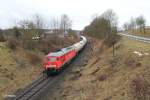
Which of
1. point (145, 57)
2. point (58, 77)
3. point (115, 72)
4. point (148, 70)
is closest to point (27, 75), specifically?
point (58, 77)

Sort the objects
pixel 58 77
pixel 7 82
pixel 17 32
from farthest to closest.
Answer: pixel 17 32, pixel 58 77, pixel 7 82

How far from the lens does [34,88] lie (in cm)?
3309

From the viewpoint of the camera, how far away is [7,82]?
35.7 metres

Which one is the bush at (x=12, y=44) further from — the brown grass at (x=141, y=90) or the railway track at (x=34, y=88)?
the brown grass at (x=141, y=90)

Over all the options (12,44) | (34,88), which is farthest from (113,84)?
(12,44)

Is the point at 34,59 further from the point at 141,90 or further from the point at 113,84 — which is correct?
the point at 141,90

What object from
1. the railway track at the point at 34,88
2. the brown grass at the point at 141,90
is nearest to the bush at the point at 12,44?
the railway track at the point at 34,88

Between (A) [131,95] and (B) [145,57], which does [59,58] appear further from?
(A) [131,95]

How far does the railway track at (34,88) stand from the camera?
29.0 m

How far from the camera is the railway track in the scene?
28978 millimetres

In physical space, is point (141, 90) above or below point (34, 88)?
above

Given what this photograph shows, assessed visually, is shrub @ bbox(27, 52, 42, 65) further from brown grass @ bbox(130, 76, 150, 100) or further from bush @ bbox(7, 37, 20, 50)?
brown grass @ bbox(130, 76, 150, 100)

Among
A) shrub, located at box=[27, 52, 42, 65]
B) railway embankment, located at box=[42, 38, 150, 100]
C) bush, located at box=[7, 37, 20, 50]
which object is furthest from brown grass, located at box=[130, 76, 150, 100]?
bush, located at box=[7, 37, 20, 50]

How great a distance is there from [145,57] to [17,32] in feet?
127
